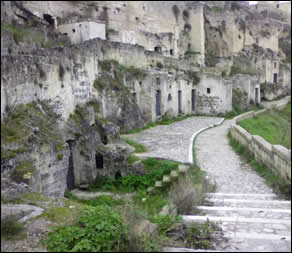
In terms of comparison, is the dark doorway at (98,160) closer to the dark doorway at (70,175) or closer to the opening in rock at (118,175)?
the opening in rock at (118,175)

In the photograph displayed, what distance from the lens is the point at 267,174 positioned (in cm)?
1084

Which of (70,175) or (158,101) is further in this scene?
(158,101)

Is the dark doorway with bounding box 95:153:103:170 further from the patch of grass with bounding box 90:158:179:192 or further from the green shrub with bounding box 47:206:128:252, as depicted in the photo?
the green shrub with bounding box 47:206:128:252

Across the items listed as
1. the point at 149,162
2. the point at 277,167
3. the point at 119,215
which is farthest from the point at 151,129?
the point at 119,215

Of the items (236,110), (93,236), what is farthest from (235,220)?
(236,110)

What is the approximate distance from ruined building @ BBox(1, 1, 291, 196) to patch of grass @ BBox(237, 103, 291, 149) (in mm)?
2789

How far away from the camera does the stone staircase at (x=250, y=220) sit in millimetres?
4926

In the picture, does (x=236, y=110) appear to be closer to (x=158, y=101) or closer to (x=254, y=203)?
(x=158, y=101)

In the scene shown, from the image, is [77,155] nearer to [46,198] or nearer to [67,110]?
[67,110]

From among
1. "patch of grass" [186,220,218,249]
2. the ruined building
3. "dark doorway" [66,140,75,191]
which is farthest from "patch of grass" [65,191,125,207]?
"patch of grass" [186,220,218,249]

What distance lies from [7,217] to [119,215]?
1656mm

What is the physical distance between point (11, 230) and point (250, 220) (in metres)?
4.22

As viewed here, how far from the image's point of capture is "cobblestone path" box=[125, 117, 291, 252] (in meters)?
5.15

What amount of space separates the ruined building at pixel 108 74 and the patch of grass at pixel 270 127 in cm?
279
